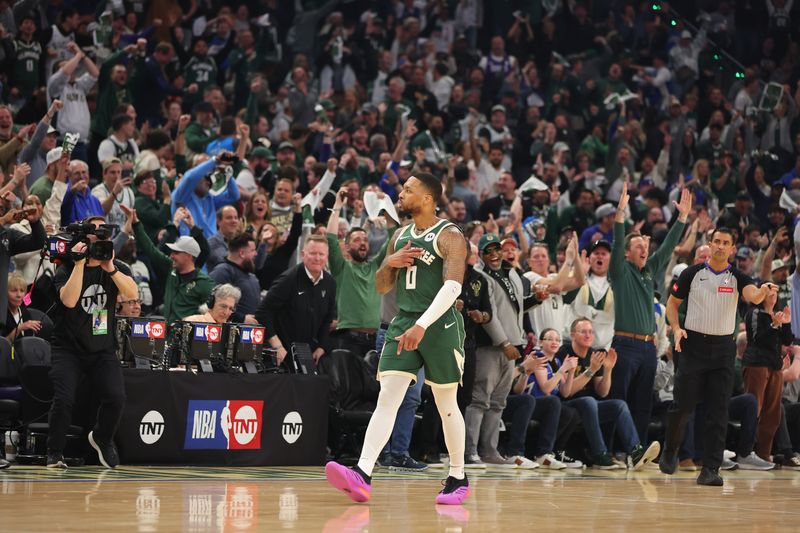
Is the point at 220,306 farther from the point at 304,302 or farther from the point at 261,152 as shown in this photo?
the point at 261,152

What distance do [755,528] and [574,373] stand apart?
6.01m

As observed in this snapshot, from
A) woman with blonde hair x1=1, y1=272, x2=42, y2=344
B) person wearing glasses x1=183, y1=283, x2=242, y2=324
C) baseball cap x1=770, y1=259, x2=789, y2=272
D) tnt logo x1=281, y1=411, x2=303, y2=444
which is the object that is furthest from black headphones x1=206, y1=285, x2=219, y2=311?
baseball cap x1=770, y1=259, x2=789, y2=272

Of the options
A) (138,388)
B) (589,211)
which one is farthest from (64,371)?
(589,211)

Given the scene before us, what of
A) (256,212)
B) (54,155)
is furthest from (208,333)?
(256,212)

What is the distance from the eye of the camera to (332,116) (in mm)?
20344

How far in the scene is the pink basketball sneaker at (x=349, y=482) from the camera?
8227 millimetres

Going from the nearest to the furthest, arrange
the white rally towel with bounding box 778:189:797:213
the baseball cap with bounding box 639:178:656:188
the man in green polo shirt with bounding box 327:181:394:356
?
1. the man in green polo shirt with bounding box 327:181:394:356
2. the white rally towel with bounding box 778:189:797:213
3. the baseball cap with bounding box 639:178:656:188

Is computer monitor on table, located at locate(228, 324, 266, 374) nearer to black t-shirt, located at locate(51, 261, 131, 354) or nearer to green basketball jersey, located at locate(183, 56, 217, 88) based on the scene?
black t-shirt, located at locate(51, 261, 131, 354)

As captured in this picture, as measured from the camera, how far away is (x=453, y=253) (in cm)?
855

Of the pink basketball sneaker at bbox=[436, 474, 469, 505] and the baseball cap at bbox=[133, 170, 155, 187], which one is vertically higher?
the baseball cap at bbox=[133, 170, 155, 187]

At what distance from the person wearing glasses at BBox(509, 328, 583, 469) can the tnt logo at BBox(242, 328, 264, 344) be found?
299cm

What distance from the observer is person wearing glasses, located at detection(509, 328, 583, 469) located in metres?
13.3

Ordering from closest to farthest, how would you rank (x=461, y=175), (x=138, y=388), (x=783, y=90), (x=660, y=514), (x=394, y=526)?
(x=394, y=526)
(x=660, y=514)
(x=138, y=388)
(x=461, y=175)
(x=783, y=90)

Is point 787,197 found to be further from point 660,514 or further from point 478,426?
point 660,514
